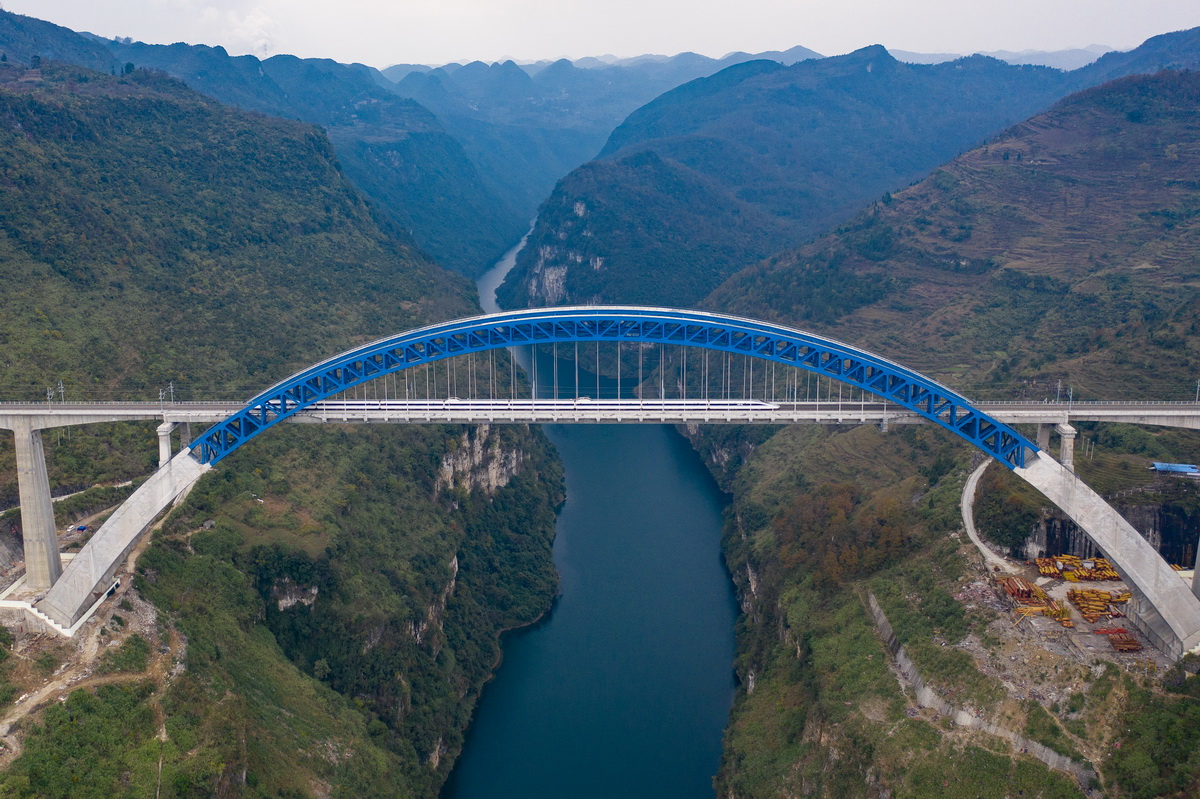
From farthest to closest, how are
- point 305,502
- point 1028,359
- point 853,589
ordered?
point 1028,359, point 305,502, point 853,589

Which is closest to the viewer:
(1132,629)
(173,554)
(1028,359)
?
(1132,629)

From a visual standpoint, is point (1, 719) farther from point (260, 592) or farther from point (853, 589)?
point (853, 589)

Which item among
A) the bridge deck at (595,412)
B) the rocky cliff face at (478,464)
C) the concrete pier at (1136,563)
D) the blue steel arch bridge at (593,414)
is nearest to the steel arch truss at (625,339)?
the blue steel arch bridge at (593,414)

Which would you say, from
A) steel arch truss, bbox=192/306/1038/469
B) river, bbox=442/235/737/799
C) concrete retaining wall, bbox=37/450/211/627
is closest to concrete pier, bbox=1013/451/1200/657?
steel arch truss, bbox=192/306/1038/469

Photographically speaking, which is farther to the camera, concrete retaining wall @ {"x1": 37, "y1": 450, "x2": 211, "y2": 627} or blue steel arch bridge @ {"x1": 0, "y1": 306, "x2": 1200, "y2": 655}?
blue steel arch bridge @ {"x1": 0, "y1": 306, "x2": 1200, "y2": 655}

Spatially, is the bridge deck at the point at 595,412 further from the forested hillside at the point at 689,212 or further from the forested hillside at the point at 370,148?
the forested hillside at the point at 370,148

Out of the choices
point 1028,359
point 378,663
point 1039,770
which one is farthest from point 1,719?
point 1028,359

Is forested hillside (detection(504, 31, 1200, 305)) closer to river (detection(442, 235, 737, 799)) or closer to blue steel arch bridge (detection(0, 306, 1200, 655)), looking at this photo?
river (detection(442, 235, 737, 799))
